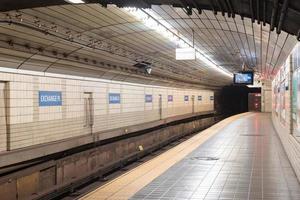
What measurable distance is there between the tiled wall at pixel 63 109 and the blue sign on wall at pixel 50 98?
99mm

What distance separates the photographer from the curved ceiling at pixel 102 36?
26.2 feet

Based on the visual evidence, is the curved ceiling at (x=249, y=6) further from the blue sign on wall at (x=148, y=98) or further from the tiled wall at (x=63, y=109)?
the blue sign on wall at (x=148, y=98)

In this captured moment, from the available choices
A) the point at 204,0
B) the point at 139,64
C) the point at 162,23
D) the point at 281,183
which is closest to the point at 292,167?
the point at 281,183

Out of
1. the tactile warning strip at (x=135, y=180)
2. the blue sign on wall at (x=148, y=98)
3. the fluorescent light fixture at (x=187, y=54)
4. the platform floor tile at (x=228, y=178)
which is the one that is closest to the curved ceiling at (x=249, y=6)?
the platform floor tile at (x=228, y=178)

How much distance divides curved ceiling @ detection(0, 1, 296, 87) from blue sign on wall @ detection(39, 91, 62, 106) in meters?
0.61

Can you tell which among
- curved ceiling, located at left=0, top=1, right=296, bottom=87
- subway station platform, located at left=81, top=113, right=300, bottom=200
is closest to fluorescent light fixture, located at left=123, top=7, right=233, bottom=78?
curved ceiling, located at left=0, top=1, right=296, bottom=87

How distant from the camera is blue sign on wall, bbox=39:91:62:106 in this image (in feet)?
35.6

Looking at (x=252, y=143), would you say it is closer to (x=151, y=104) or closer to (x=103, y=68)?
(x=103, y=68)

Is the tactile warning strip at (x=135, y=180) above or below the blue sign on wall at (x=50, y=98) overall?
below

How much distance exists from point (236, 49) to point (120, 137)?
6.03 m


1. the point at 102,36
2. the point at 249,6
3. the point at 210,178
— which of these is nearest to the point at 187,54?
the point at 102,36

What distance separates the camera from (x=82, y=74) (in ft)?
43.2

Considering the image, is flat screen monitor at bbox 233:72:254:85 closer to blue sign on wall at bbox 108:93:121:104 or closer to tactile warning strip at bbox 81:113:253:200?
blue sign on wall at bbox 108:93:121:104

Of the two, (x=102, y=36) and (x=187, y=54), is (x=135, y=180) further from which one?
(x=187, y=54)
